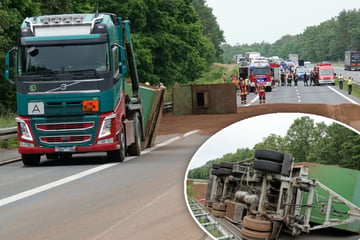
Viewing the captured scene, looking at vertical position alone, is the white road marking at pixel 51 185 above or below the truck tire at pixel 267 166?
below

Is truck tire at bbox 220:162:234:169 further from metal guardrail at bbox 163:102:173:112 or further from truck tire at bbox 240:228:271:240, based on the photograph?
metal guardrail at bbox 163:102:173:112

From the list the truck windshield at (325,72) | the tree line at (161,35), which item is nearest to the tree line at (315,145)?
the tree line at (161,35)

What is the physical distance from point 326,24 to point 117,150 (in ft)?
544

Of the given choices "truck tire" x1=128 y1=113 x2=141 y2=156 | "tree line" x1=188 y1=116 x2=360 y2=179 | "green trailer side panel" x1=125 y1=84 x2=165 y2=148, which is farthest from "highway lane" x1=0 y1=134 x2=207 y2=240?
"green trailer side panel" x1=125 y1=84 x2=165 y2=148

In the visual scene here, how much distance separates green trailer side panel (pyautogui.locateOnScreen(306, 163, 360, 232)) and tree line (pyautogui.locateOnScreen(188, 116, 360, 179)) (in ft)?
0.07

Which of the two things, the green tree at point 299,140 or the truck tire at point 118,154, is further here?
the truck tire at point 118,154

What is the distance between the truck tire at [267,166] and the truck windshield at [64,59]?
49.6 ft

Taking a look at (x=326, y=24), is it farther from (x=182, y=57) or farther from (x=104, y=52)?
(x=104, y=52)

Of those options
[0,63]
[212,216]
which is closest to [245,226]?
[212,216]

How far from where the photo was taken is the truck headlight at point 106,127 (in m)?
17.4

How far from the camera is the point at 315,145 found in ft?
7.17

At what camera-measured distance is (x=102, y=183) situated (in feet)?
41.5

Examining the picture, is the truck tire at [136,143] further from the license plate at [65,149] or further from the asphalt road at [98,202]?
the license plate at [65,149]

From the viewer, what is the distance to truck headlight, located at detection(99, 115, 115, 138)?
57.0 ft
